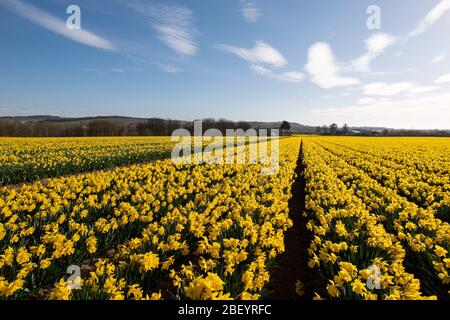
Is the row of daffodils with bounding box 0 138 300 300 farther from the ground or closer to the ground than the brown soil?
farther from the ground

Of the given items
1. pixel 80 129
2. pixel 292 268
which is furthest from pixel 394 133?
pixel 292 268

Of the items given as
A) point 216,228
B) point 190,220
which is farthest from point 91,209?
point 216,228

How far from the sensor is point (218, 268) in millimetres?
3740

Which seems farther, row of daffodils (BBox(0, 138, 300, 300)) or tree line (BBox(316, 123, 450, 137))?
tree line (BBox(316, 123, 450, 137))

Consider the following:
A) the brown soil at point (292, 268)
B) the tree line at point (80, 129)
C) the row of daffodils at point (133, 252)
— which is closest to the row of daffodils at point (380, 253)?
the brown soil at point (292, 268)

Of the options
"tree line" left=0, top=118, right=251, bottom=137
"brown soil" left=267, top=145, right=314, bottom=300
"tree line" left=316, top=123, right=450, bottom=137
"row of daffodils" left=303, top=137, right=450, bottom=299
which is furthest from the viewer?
"tree line" left=316, top=123, right=450, bottom=137

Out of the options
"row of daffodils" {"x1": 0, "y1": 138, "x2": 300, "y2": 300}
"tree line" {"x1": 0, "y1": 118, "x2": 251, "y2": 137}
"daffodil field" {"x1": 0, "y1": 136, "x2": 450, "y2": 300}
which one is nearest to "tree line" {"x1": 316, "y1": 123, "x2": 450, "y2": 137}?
"tree line" {"x1": 0, "y1": 118, "x2": 251, "y2": 137}

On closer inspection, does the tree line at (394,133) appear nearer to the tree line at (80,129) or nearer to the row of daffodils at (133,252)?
the tree line at (80,129)

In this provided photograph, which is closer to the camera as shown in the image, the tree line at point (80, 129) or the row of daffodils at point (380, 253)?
the row of daffodils at point (380, 253)

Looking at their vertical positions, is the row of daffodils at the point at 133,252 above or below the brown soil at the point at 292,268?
above

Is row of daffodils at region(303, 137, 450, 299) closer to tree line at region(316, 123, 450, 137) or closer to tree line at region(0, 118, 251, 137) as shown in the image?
tree line at region(0, 118, 251, 137)

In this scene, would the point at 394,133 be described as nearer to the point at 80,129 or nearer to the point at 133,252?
the point at 80,129
